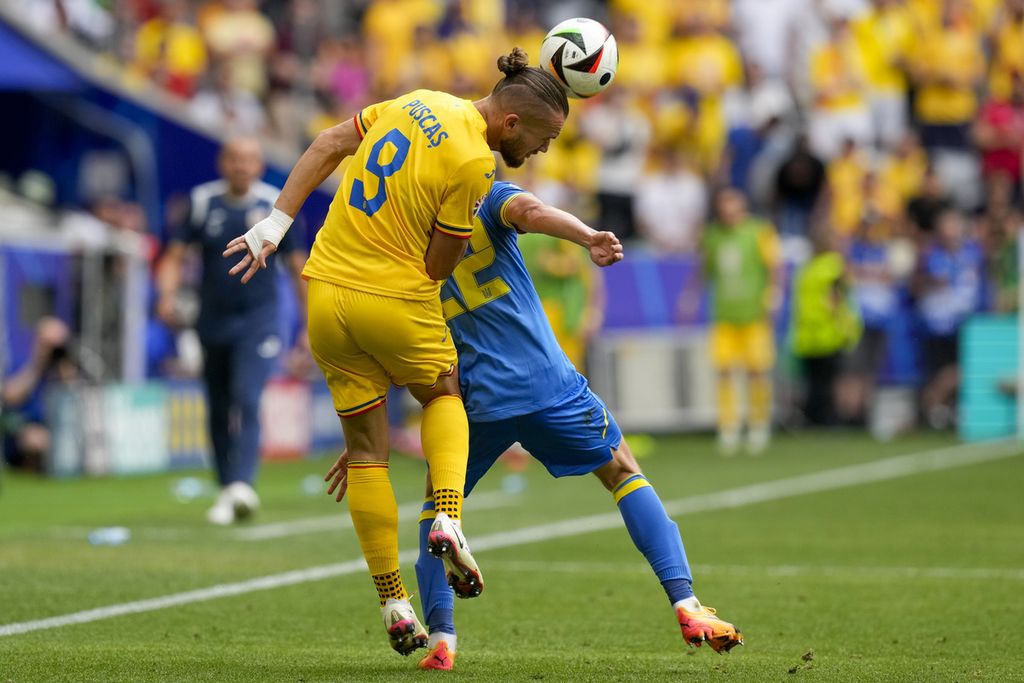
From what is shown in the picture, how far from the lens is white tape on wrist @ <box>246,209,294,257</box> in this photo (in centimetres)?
612

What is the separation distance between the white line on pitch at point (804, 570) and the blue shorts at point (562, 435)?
2786mm

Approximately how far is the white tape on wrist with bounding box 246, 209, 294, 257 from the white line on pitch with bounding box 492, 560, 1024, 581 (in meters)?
3.33

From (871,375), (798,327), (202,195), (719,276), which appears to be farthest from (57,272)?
(871,375)

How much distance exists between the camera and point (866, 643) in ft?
22.1

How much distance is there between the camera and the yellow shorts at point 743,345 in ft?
61.4

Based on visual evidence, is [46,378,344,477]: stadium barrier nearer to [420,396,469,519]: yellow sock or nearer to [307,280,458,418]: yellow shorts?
[307,280,458,418]: yellow shorts

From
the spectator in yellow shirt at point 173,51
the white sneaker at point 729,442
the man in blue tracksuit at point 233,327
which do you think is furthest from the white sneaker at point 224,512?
the spectator in yellow shirt at point 173,51

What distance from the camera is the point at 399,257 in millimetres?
5961

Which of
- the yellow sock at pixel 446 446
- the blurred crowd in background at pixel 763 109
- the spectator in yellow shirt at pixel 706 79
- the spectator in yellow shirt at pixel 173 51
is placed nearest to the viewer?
the yellow sock at pixel 446 446

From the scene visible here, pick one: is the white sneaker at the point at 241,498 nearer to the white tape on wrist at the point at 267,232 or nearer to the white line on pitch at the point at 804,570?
the white line on pitch at the point at 804,570

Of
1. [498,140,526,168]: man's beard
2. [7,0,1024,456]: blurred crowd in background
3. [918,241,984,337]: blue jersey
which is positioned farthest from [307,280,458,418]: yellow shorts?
[918,241,984,337]: blue jersey

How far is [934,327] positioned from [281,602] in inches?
564

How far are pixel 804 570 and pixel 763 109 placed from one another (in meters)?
13.4

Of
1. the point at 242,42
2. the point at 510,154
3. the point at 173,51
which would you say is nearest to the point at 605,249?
the point at 510,154
